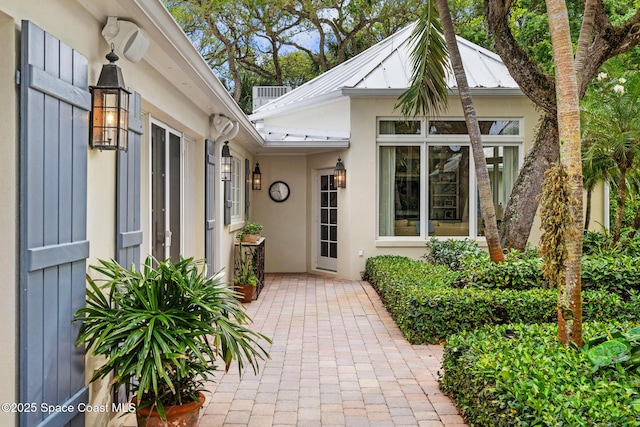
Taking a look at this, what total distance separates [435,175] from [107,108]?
304 inches

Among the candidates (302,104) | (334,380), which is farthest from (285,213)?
(334,380)

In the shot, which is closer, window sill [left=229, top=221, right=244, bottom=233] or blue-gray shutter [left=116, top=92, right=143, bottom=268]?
blue-gray shutter [left=116, top=92, right=143, bottom=268]

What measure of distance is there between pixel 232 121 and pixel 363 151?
3.29 meters

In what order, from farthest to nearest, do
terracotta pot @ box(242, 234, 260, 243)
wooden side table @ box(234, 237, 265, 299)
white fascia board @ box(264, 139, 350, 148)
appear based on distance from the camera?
1. white fascia board @ box(264, 139, 350, 148)
2. terracotta pot @ box(242, 234, 260, 243)
3. wooden side table @ box(234, 237, 265, 299)

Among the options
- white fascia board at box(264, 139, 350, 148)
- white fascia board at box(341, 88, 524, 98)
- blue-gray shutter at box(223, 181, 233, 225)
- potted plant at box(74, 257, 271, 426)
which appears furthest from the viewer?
white fascia board at box(264, 139, 350, 148)

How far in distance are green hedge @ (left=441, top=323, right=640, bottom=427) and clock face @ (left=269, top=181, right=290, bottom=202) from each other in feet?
24.8

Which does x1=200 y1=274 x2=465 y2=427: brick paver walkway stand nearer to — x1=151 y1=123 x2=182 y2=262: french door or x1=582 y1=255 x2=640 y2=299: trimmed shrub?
x1=151 y1=123 x2=182 y2=262: french door

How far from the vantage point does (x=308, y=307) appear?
759 cm

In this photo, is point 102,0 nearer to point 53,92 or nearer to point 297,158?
point 53,92

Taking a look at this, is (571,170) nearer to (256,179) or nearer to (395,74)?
(395,74)

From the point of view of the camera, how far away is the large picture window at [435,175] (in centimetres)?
993

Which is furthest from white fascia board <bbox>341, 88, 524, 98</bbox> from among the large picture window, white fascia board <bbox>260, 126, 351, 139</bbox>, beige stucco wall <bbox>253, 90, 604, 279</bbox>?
white fascia board <bbox>260, 126, 351, 139</bbox>

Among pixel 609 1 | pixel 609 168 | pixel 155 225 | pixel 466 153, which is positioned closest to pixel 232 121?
pixel 155 225

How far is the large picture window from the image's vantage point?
9930 millimetres
